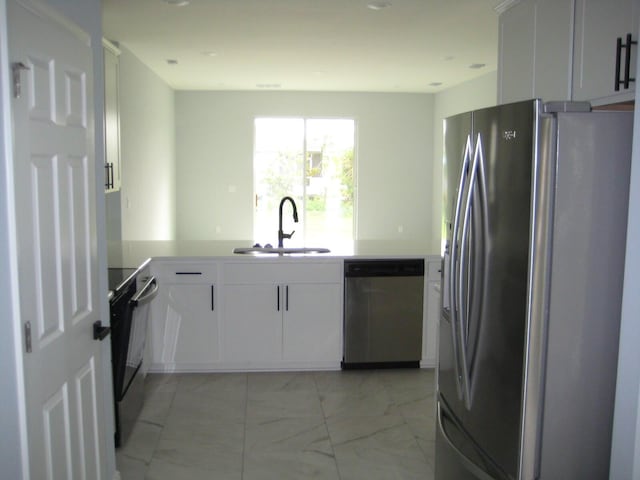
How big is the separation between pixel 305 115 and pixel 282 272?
637 centimetres

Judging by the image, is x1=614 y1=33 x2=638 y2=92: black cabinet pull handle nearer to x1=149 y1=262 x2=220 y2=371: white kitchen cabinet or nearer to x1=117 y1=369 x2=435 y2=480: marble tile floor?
x1=117 y1=369 x2=435 y2=480: marble tile floor

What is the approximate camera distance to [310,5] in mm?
4383

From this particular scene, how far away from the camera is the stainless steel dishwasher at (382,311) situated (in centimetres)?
430

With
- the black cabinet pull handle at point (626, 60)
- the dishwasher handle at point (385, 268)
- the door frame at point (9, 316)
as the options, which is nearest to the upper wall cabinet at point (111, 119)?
the dishwasher handle at point (385, 268)

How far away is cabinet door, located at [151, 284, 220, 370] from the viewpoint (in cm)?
421

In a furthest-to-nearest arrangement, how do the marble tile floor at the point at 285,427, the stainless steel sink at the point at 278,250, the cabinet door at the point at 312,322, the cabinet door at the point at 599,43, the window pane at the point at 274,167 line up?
the window pane at the point at 274,167 → the stainless steel sink at the point at 278,250 → the cabinet door at the point at 312,322 → the marble tile floor at the point at 285,427 → the cabinet door at the point at 599,43

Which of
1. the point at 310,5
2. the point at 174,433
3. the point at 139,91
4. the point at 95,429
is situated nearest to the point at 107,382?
the point at 95,429

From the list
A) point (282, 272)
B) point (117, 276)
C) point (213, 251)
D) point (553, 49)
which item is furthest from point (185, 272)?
point (553, 49)

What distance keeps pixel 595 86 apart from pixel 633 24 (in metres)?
0.34

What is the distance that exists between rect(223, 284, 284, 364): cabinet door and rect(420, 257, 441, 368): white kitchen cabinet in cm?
102

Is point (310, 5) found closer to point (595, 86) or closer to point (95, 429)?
point (595, 86)

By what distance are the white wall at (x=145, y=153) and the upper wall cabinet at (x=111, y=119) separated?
103 centimetres

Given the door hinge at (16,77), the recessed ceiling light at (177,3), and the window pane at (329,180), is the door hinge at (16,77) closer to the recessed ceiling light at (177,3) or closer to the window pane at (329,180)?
the recessed ceiling light at (177,3)

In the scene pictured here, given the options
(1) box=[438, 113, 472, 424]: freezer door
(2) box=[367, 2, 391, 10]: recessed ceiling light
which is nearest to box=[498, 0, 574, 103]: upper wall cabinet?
(2) box=[367, 2, 391, 10]: recessed ceiling light
